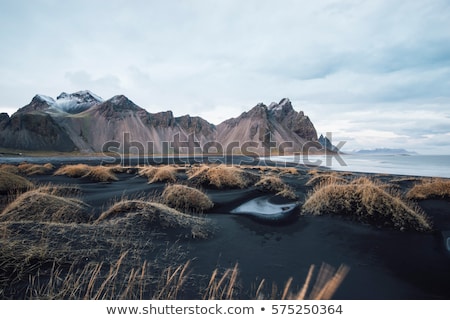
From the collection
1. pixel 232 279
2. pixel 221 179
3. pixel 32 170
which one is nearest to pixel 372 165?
pixel 221 179

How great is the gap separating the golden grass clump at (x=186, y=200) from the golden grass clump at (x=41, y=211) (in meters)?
2.88

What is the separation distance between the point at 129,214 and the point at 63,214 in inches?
95.2

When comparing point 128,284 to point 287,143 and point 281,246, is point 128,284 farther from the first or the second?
point 287,143

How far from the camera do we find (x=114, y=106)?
137 metres

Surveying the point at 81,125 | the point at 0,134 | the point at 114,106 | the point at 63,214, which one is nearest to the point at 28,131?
the point at 0,134

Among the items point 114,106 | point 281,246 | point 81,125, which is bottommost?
point 281,246

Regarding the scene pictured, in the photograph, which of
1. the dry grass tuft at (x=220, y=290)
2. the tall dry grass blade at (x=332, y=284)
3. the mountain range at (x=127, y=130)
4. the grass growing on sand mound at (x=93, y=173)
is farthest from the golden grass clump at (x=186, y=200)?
the mountain range at (x=127, y=130)

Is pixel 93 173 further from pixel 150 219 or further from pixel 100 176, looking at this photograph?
pixel 150 219

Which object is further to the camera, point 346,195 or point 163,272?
point 346,195

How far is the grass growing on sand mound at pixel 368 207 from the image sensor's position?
6.41 metres

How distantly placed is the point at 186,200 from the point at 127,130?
133 meters

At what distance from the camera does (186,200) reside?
28.8ft
